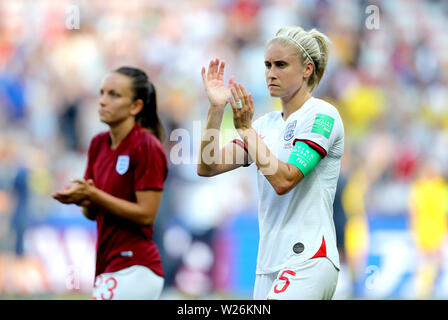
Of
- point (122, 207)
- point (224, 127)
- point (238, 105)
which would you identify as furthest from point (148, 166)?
point (224, 127)

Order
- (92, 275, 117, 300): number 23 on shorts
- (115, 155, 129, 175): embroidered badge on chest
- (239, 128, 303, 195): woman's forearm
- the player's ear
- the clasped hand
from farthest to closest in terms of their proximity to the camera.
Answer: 1. (115, 155, 129, 175): embroidered badge on chest
2. (92, 275, 117, 300): number 23 on shorts
3. the clasped hand
4. the player's ear
5. (239, 128, 303, 195): woman's forearm

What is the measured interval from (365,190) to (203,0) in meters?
3.99

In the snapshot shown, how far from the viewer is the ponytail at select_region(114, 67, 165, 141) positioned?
5.06m

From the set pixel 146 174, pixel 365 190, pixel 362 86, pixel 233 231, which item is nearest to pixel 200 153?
pixel 146 174

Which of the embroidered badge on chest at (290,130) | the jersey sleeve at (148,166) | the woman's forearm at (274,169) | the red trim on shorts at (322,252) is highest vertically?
the embroidered badge on chest at (290,130)

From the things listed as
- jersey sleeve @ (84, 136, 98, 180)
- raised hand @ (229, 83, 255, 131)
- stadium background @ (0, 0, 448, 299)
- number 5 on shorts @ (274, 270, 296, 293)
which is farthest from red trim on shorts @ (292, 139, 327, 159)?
stadium background @ (0, 0, 448, 299)

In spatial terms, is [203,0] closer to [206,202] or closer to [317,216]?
[206,202]

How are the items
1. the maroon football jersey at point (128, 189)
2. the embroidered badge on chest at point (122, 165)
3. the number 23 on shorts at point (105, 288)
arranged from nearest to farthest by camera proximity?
the number 23 on shorts at point (105, 288), the maroon football jersey at point (128, 189), the embroidered badge on chest at point (122, 165)

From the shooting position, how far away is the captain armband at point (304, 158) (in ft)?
12.5

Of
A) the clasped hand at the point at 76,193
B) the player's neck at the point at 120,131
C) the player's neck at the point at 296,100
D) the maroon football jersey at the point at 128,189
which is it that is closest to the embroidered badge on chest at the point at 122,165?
the maroon football jersey at the point at 128,189

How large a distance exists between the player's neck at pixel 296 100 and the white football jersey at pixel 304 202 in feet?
0.13

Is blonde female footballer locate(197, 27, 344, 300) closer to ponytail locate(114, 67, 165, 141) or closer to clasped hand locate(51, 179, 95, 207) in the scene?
clasped hand locate(51, 179, 95, 207)

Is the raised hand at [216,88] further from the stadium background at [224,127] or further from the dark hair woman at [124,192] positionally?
the stadium background at [224,127]

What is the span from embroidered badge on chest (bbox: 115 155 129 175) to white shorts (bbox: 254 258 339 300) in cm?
136
